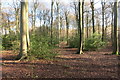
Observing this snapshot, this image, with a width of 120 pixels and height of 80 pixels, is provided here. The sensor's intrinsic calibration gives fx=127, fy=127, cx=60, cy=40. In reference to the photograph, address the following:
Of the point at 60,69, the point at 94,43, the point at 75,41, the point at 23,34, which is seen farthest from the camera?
the point at 75,41

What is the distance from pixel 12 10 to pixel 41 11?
10.4 metres

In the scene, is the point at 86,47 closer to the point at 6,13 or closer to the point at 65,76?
the point at 65,76

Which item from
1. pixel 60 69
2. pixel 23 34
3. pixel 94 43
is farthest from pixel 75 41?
pixel 60 69

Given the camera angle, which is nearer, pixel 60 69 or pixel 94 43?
pixel 60 69

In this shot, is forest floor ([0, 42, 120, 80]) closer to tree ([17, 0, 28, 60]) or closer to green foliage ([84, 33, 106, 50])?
tree ([17, 0, 28, 60])

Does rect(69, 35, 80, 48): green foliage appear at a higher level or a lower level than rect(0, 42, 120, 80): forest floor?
higher

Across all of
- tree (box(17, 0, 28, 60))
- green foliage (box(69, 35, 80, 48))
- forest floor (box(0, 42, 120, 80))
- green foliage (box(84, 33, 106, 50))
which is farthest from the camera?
green foliage (box(69, 35, 80, 48))

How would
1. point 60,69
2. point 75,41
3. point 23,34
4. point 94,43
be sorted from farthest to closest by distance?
point 75,41
point 94,43
point 23,34
point 60,69

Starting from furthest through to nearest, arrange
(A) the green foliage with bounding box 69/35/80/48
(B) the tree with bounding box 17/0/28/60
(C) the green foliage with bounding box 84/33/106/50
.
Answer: (A) the green foliage with bounding box 69/35/80/48 < (C) the green foliage with bounding box 84/33/106/50 < (B) the tree with bounding box 17/0/28/60

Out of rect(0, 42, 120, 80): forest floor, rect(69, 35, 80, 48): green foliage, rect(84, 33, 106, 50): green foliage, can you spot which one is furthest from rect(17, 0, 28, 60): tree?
rect(69, 35, 80, 48): green foliage

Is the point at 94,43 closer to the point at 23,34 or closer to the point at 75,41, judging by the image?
the point at 75,41

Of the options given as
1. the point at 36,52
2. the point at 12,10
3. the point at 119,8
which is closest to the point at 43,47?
the point at 36,52

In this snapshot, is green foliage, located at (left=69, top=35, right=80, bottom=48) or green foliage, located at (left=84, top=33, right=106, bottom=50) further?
green foliage, located at (left=69, top=35, right=80, bottom=48)

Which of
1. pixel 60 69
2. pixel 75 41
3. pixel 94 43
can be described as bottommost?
pixel 60 69
